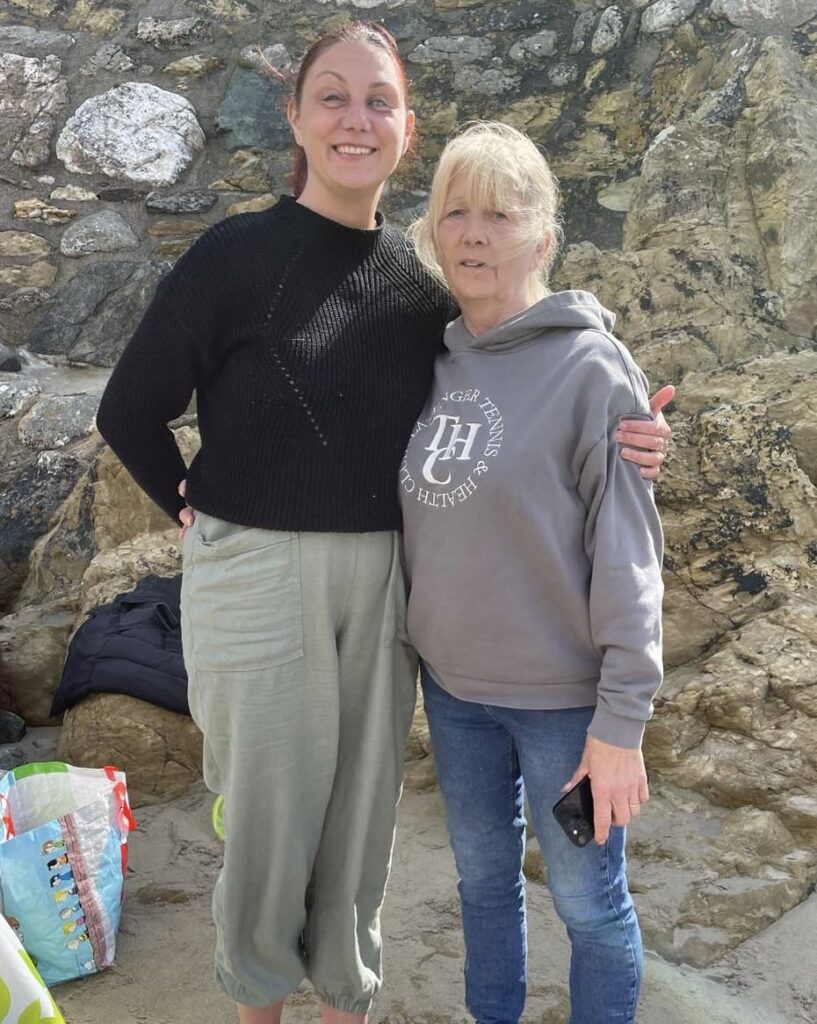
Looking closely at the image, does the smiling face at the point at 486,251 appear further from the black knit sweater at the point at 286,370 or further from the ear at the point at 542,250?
the black knit sweater at the point at 286,370

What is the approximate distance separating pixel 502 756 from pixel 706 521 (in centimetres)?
137

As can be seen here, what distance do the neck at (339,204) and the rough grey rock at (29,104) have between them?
139 inches

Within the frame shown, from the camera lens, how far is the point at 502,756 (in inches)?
67.2

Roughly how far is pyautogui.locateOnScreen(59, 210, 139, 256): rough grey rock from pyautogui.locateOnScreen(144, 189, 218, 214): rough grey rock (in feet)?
0.54

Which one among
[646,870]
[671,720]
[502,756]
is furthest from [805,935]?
[502,756]

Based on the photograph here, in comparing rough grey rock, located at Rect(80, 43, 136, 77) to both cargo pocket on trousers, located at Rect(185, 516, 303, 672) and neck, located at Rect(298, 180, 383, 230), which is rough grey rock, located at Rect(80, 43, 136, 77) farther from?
cargo pocket on trousers, located at Rect(185, 516, 303, 672)

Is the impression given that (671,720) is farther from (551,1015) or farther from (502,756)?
(502,756)

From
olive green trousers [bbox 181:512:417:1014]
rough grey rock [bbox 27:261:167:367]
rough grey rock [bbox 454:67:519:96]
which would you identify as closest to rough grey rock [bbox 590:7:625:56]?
rough grey rock [bbox 454:67:519:96]

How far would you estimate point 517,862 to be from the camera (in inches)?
69.2

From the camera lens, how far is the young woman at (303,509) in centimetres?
158

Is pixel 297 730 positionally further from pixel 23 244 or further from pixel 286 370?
pixel 23 244

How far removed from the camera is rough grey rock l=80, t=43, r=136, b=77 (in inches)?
190

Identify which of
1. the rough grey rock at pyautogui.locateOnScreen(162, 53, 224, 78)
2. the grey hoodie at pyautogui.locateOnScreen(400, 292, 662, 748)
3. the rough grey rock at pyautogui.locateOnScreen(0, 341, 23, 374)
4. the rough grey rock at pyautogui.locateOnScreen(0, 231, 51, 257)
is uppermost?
the rough grey rock at pyautogui.locateOnScreen(162, 53, 224, 78)

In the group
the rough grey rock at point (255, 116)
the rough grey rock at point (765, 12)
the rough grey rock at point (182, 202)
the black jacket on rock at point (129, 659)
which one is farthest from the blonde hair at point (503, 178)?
the rough grey rock at point (255, 116)
